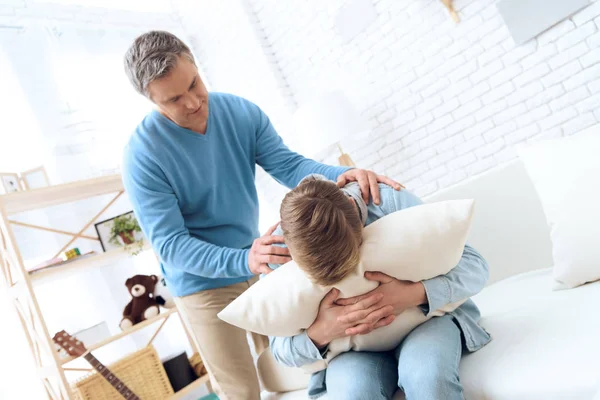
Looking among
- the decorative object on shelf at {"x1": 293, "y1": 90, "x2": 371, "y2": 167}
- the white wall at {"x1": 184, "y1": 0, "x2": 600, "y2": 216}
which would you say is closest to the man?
the decorative object on shelf at {"x1": 293, "y1": 90, "x2": 371, "y2": 167}

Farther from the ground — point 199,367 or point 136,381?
point 136,381

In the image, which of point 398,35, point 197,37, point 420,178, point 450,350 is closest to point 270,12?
point 197,37

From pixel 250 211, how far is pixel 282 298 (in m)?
0.58

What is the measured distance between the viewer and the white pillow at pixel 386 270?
1.15 metres

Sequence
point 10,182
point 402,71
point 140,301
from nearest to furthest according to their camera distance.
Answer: point 10,182, point 140,301, point 402,71

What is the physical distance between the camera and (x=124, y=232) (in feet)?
8.48

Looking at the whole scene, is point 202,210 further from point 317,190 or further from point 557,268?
point 557,268

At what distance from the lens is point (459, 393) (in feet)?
3.45

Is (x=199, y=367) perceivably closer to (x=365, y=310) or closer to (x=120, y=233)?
(x=120, y=233)

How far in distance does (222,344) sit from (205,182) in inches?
20.9

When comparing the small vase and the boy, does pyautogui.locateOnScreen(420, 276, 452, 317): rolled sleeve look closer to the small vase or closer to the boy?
the boy

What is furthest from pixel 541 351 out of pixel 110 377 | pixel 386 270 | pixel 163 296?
pixel 163 296

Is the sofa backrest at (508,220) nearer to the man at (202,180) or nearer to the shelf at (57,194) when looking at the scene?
the man at (202,180)

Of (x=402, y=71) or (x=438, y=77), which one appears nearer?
(x=438, y=77)
